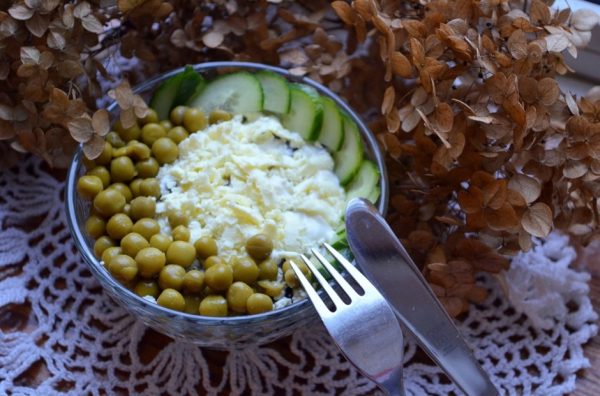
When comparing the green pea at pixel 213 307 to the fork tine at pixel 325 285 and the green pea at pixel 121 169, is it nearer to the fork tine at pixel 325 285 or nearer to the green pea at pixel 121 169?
the fork tine at pixel 325 285

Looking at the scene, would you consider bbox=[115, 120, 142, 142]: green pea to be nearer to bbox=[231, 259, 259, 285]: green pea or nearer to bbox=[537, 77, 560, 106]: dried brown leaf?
bbox=[231, 259, 259, 285]: green pea

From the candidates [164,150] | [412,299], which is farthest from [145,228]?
[412,299]

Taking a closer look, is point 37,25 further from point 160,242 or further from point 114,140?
point 160,242

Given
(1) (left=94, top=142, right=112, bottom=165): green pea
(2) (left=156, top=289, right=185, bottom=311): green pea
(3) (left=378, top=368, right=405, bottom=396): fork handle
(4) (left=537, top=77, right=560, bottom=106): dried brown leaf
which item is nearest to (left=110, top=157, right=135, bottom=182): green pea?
(1) (left=94, top=142, right=112, bottom=165): green pea

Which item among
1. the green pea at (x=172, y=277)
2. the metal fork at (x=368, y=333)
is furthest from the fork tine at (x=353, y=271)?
the green pea at (x=172, y=277)

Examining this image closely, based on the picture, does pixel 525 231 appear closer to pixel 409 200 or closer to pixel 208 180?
pixel 409 200
